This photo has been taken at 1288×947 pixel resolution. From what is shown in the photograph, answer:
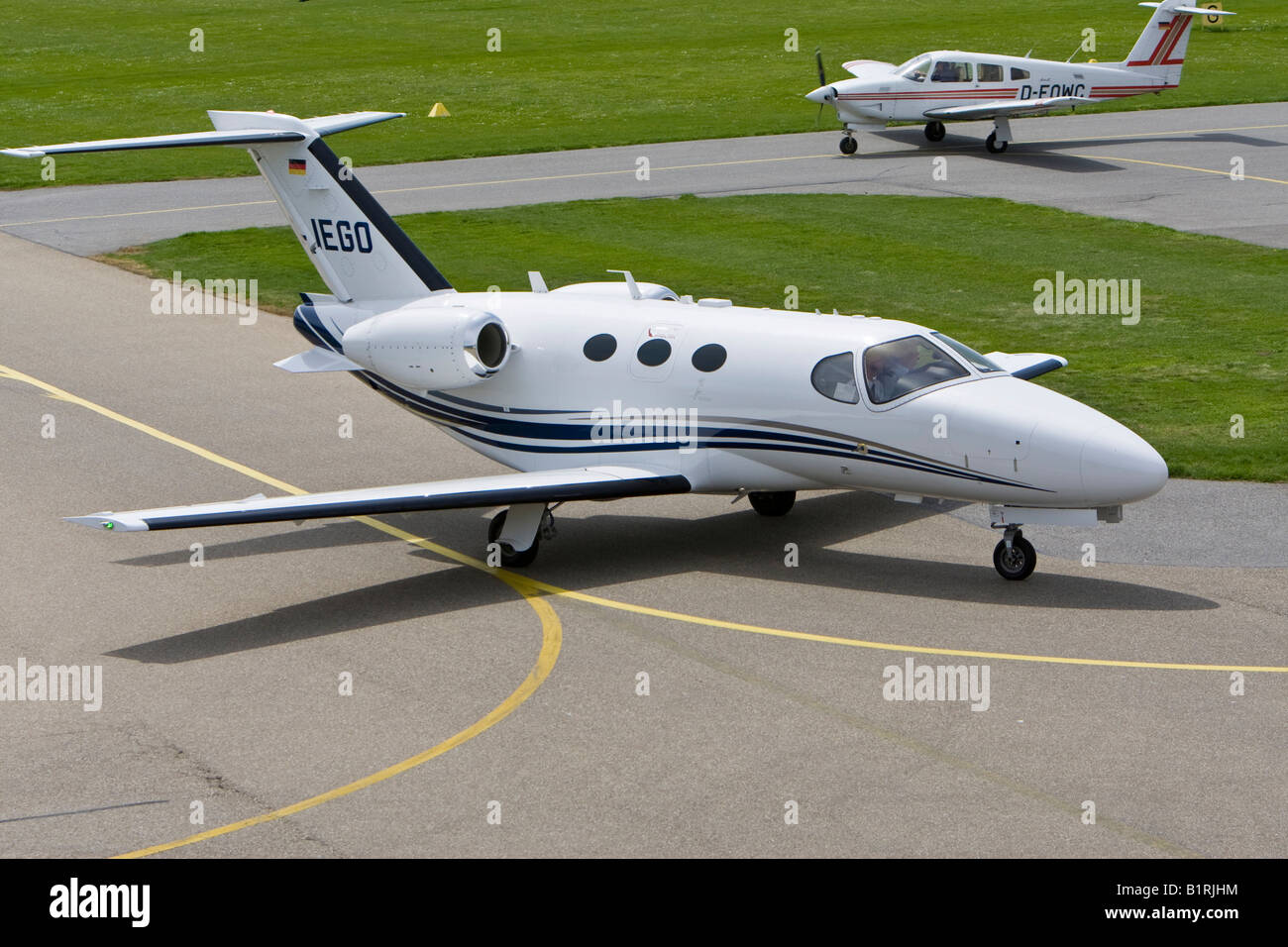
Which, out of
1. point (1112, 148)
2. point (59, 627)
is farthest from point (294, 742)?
point (1112, 148)

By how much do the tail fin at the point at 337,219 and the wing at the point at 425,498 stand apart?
391 cm

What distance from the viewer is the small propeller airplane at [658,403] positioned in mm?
15922

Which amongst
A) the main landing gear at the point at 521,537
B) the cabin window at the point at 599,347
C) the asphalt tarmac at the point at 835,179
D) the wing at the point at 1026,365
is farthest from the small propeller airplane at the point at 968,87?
the main landing gear at the point at 521,537

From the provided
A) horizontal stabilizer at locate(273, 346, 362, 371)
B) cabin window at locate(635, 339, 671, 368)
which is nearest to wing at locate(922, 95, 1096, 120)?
horizontal stabilizer at locate(273, 346, 362, 371)

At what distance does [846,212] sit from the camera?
37688mm

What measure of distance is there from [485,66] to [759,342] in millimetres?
51606

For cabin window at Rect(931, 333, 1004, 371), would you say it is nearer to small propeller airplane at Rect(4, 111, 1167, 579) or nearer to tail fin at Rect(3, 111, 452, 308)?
small propeller airplane at Rect(4, 111, 1167, 579)

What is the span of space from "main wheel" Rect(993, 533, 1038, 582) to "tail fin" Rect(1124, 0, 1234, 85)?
33.8 metres

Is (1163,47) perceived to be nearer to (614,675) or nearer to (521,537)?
(521,537)

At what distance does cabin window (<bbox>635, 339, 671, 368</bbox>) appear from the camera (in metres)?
17.7

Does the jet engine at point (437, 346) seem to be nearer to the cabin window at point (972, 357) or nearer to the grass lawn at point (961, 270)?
the cabin window at point (972, 357)

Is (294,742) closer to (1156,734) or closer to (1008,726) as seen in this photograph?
(1008,726)

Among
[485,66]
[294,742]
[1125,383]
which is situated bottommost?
[294,742]

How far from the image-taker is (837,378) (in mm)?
16781
